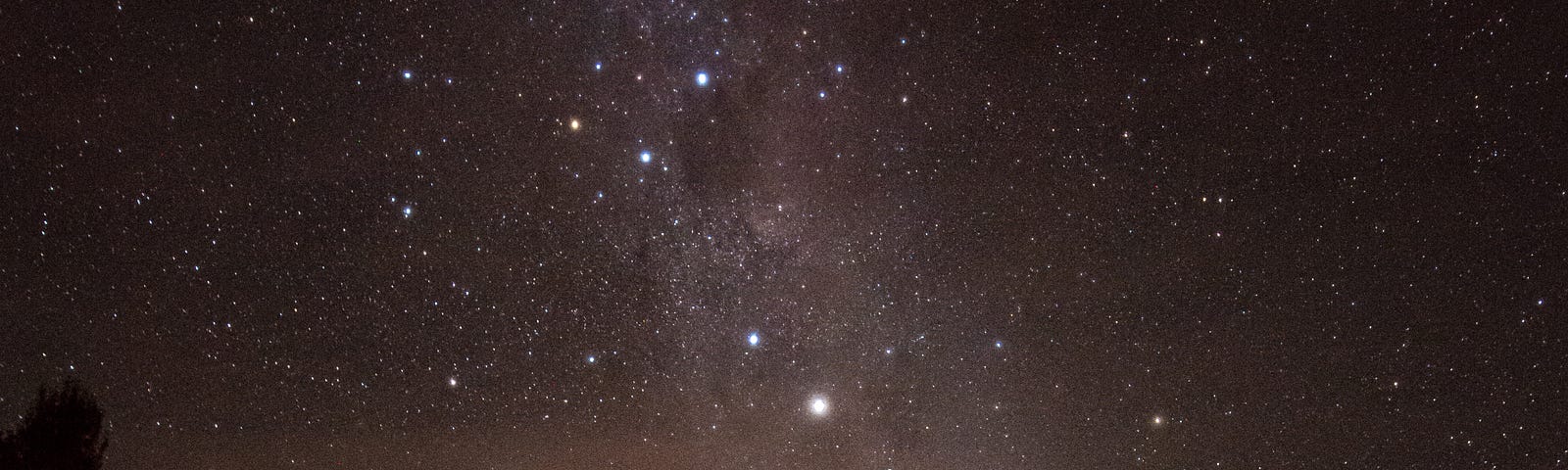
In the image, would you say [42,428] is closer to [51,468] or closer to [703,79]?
[51,468]

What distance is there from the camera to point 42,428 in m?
7.76

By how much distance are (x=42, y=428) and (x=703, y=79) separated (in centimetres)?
408

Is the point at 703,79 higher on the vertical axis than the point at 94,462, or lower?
higher

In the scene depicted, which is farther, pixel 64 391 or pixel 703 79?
pixel 64 391

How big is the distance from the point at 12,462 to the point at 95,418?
16.9 inches

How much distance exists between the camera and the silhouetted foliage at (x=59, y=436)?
7.67 metres

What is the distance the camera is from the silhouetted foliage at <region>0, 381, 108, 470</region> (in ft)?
25.2

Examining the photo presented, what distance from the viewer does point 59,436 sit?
7770 mm

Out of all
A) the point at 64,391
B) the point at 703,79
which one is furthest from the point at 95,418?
the point at 703,79

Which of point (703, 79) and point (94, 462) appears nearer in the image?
point (703, 79)

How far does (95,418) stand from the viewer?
7.88 m

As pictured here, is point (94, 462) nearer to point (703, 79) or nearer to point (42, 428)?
point (42, 428)

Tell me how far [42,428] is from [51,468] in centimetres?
21

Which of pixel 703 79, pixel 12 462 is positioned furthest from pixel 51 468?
pixel 703 79
